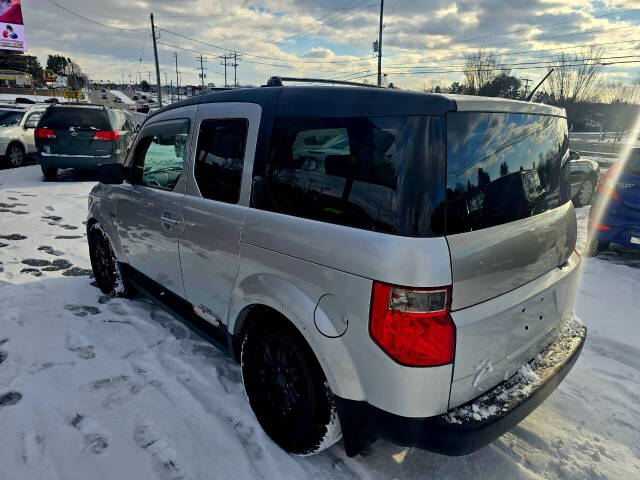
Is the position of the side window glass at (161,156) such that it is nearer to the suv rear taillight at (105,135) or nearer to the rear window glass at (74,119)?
the suv rear taillight at (105,135)

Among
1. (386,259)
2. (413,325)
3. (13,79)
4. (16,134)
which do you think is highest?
(13,79)

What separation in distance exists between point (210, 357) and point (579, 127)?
57682 millimetres

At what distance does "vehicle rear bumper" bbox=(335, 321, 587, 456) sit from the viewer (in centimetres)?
182

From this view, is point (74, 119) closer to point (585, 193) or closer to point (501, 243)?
point (501, 243)

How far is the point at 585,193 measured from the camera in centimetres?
894

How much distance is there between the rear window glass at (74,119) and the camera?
10.2m

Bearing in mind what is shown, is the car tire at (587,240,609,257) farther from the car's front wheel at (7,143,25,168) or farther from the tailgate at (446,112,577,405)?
the car's front wheel at (7,143,25,168)

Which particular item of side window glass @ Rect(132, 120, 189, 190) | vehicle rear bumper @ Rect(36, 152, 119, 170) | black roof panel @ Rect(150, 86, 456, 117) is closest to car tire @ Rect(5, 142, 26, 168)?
vehicle rear bumper @ Rect(36, 152, 119, 170)

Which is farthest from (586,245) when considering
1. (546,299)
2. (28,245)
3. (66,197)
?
(66,197)

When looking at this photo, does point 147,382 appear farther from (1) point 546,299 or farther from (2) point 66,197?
(2) point 66,197

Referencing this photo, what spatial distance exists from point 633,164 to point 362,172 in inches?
206

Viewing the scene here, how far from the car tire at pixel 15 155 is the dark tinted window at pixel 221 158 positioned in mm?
12618

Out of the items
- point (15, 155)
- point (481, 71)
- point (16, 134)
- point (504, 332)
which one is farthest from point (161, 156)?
point (481, 71)

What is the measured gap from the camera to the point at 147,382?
3002mm
